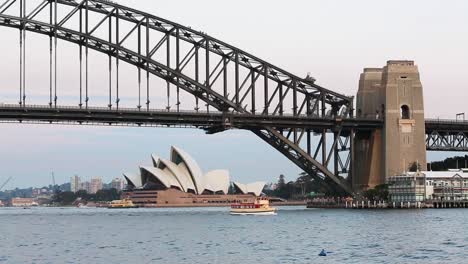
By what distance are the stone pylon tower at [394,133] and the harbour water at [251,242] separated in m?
32.1

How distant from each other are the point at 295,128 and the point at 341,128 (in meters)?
7.11

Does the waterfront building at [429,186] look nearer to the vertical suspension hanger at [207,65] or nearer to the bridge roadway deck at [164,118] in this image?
the bridge roadway deck at [164,118]

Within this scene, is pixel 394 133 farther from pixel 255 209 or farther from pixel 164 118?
pixel 164 118

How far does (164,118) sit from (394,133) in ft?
109

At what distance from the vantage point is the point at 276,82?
134750mm

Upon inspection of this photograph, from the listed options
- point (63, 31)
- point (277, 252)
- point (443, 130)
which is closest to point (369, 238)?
point (277, 252)

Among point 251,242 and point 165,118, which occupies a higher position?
point 165,118

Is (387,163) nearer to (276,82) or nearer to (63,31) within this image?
(276,82)

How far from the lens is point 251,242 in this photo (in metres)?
75.1

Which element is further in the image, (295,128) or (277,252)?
(295,128)

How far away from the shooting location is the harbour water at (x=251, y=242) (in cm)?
6194

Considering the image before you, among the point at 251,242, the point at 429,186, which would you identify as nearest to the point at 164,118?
the point at 429,186

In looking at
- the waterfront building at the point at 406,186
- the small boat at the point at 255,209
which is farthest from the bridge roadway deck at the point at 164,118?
the small boat at the point at 255,209

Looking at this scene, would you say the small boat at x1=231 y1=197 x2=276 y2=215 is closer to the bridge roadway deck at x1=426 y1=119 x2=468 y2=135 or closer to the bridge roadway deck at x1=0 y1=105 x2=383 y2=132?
the bridge roadway deck at x1=0 y1=105 x2=383 y2=132
